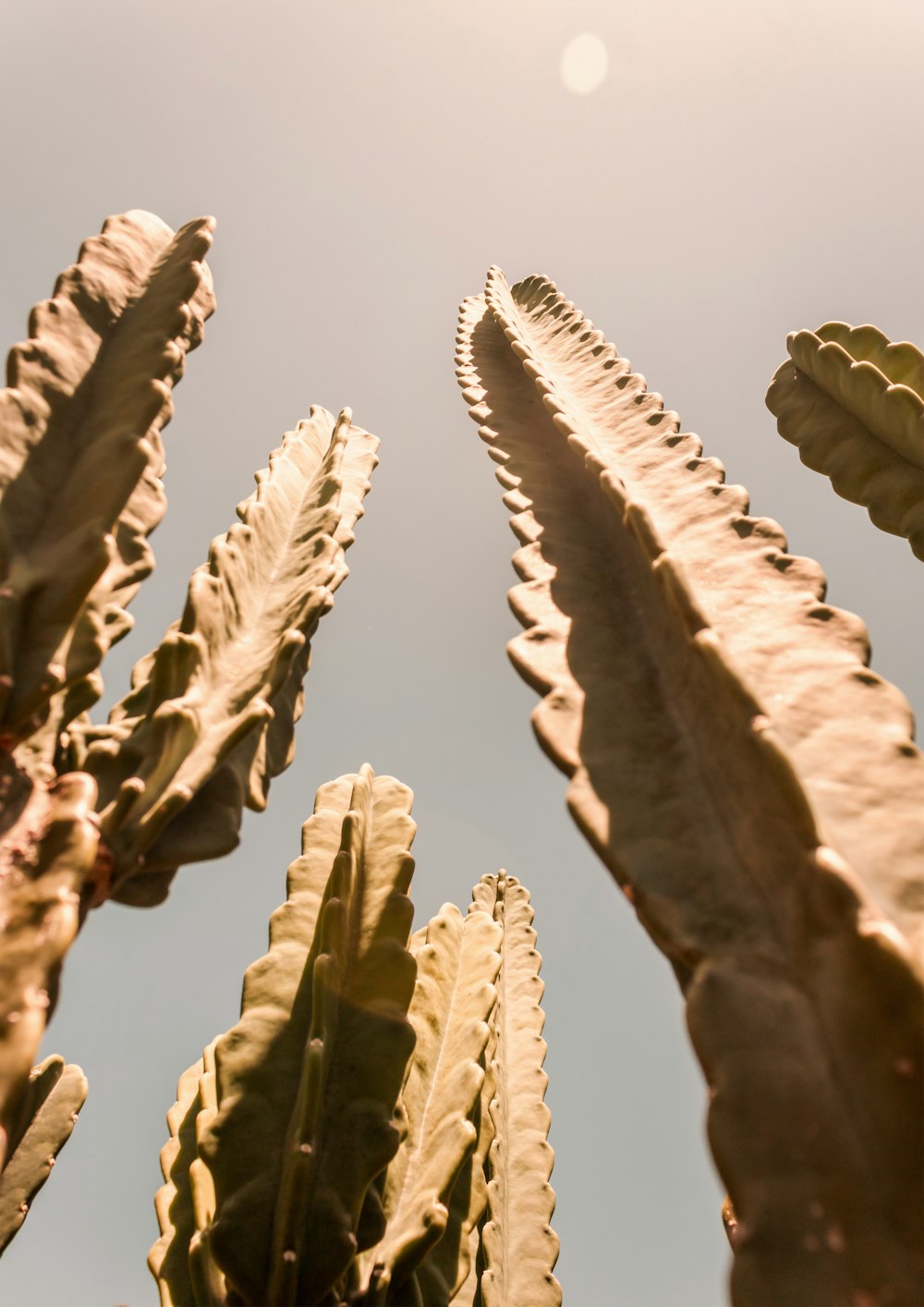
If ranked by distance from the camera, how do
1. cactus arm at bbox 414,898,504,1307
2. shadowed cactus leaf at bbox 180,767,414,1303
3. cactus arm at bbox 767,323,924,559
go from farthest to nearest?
cactus arm at bbox 767,323,924,559 → cactus arm at bbox 414,898,504,1307 → shadowed cactus leaf at bbox 180,767,414,1303

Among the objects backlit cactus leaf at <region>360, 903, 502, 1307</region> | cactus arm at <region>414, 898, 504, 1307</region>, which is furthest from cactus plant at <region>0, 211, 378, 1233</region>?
cactus arm at <region>414, 898, 504, 1307</region>

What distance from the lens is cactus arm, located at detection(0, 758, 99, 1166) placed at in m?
1.08

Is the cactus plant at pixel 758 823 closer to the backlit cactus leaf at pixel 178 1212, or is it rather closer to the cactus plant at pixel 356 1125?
the cactus plant at pixel 356 1125

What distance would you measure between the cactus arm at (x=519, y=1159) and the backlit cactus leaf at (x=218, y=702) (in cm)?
120

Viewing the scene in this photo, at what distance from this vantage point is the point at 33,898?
1.20 metres

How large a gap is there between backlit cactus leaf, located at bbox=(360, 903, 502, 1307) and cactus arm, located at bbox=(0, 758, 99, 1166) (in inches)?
32.1

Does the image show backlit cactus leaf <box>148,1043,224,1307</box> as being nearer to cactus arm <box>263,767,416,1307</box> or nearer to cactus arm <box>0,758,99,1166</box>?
cactus arm <box>263,767,416,1307</box>

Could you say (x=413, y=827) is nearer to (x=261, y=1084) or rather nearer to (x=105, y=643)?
(x=261, y=1084)

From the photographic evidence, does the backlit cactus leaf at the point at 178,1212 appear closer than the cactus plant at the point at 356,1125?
No

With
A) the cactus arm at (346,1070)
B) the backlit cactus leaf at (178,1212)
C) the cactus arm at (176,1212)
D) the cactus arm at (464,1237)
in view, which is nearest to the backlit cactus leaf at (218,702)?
the cactus arm at (346,1070)

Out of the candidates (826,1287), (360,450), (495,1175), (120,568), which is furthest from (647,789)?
(360,450)

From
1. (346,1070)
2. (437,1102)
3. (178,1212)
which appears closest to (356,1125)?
(346,1070)

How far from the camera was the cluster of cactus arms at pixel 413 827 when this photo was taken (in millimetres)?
970

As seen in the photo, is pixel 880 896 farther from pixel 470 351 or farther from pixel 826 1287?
pixel 470 351
